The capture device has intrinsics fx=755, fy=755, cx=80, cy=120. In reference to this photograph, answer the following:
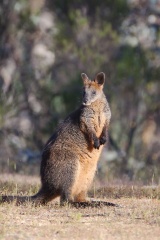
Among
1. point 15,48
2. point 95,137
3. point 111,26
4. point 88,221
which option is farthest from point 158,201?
point 15,48

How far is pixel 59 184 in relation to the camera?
9281 millimetres

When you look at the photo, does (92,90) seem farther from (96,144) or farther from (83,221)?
(83,221)

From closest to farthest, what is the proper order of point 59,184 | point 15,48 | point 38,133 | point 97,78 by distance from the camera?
point 59,184
point 97,78
point 38,133
point 15,48

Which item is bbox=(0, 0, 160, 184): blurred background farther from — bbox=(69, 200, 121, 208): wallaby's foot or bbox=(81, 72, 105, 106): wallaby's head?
bbox=(69, 200, 121, 208): wallaby's foot

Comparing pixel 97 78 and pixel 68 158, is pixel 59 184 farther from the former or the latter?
pixel 97 78

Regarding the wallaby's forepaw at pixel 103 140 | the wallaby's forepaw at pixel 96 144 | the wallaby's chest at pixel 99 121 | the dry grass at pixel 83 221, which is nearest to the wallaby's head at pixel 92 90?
the wallaby's chest at pixel 99 121

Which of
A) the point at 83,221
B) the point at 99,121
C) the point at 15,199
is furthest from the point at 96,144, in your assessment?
the point at 83,221

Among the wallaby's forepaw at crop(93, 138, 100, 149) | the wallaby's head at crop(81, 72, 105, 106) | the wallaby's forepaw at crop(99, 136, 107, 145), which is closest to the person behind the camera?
the wallaby's forepaw at crop(93, 138, 100, 149)

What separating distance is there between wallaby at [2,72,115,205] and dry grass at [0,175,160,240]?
0.85 ft

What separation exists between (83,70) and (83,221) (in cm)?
1781

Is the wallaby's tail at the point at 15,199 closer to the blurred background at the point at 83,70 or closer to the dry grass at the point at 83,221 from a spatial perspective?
the dry grass at the point at 83,221

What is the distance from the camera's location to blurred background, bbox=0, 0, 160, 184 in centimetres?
2486

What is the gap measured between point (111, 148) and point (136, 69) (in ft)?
9.09

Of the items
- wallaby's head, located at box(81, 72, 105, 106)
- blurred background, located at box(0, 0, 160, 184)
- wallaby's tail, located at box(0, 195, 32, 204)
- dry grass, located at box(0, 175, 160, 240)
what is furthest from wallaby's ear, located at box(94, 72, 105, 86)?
blurred background, located at box(0, 0, 160, 184)
